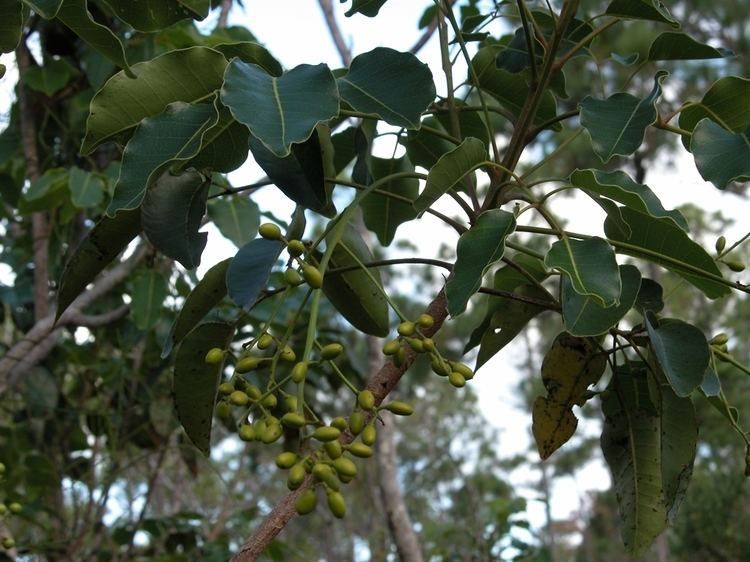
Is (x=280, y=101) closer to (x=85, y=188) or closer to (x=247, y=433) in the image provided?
(x=247, y=433)

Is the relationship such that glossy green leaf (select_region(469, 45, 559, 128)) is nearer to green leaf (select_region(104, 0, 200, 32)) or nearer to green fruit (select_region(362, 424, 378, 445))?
green leaf (select_region(104, 0, 200, 32))

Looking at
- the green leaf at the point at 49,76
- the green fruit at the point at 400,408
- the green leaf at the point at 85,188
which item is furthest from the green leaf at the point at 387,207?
the green leaf at the point at 49,76

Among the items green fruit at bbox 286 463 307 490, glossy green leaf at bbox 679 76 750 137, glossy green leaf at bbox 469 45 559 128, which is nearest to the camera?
green fruit at bbox 286 463 307 490

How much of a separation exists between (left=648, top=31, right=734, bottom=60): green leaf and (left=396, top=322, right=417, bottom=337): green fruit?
1.66 feet

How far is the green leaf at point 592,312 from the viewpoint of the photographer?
0.83m

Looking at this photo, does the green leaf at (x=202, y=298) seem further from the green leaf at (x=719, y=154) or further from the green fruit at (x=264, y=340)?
the green leaf at (x=719, y=154)

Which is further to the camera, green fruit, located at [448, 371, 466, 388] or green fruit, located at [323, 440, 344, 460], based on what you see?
green fruit, located at [448, 371, 466, 388]

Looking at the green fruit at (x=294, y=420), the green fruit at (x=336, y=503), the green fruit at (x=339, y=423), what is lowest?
the green fruit at (x=336, y=503)

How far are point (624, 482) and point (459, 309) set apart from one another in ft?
1.38

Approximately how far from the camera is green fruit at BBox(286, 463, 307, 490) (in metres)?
0.63

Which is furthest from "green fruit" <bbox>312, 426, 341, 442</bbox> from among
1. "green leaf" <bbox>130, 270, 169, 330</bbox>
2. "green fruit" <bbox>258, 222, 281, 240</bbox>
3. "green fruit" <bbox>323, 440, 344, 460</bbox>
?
"green leaf" <bbox>130, 270, 169, 330</bbox>

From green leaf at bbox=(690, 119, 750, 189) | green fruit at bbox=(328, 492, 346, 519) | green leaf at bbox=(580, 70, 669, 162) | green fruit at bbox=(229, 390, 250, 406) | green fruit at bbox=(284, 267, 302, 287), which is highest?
green leaf at bbox=(580, 70, 669, 162)

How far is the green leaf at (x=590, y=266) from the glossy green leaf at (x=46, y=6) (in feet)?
1.52

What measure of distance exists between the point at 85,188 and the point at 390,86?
1123mm
